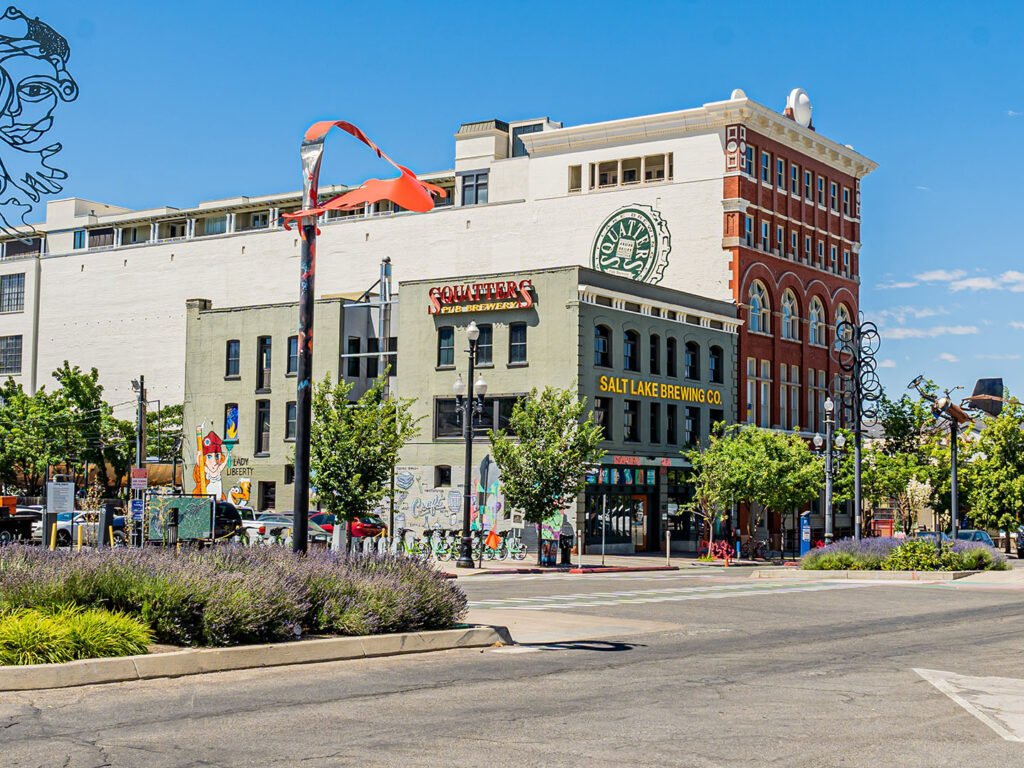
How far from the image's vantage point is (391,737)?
9.43 metres

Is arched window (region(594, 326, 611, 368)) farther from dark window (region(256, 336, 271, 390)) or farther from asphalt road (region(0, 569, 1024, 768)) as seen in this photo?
asphalt road (region(0, 569, 1024, 768))

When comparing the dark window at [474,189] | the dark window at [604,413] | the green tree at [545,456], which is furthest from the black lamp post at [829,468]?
the dark window at [474,189]

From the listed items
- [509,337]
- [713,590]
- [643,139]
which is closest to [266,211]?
[643,139]

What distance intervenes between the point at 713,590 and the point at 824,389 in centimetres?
4087

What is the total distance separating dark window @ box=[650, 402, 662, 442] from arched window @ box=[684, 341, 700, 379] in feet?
10.3

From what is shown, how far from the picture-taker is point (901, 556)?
1436 inches

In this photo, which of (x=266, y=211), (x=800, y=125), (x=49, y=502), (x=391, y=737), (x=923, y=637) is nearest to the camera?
(x=391, y=737)

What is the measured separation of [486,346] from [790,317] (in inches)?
786

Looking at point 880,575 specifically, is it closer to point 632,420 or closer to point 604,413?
point 604,413

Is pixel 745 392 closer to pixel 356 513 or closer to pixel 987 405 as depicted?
pixel 356 513

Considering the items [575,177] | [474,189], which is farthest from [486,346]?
[474,189]

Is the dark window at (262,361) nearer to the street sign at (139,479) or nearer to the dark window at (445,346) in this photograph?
the dark window at (445,346)

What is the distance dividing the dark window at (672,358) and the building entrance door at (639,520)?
5819 mm

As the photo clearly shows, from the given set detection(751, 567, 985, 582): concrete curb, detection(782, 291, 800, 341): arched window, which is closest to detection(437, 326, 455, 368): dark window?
detection(782, 291, 800, 341): arched window
